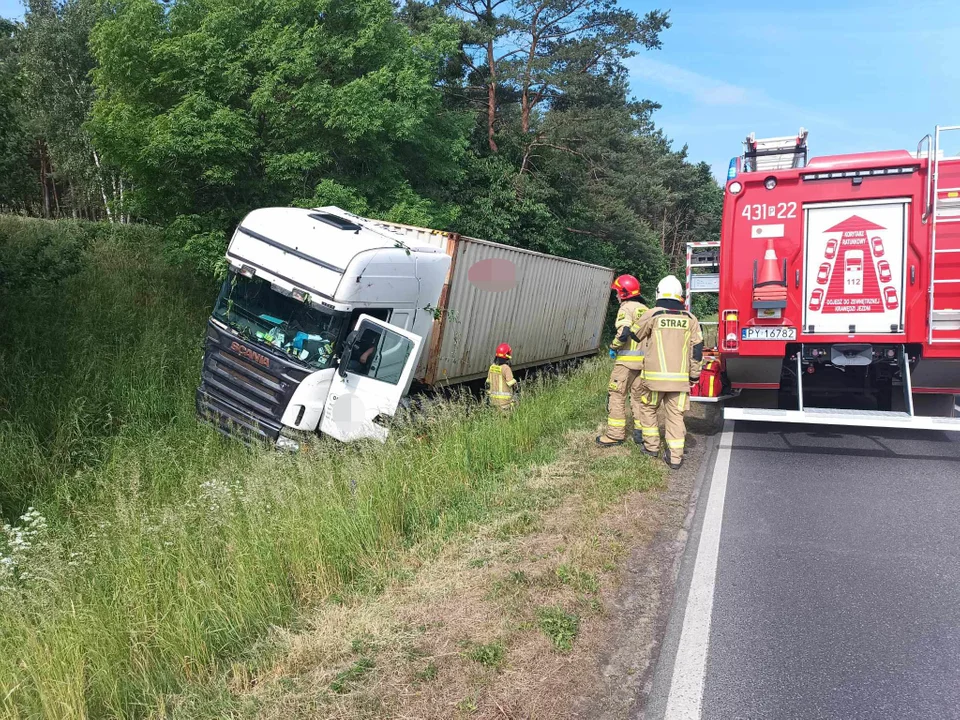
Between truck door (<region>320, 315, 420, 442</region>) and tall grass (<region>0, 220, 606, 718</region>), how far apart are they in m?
0.32

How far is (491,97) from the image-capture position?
22.1m

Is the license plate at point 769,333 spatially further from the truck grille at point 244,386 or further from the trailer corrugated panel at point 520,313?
the truck grille at point 244,386

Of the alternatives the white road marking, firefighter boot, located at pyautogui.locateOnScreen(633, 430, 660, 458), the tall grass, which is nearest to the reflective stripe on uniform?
firefighter boot, located at pyautogui.locateOnScreen(633, 430, 660, 458)

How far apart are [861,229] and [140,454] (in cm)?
846

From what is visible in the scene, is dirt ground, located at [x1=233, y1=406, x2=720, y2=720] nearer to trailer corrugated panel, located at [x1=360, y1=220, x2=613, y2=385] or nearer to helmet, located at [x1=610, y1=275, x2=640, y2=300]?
helmet, located at [x1=610, y1=275, x2=640, y2=300]

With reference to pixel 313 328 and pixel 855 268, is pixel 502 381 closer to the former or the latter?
pixel 313 328

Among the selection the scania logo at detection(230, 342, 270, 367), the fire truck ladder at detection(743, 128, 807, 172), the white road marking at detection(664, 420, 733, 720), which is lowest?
the white road marking at detection(664, 420, 733, 720)

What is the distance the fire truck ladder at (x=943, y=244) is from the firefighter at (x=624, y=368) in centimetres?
295

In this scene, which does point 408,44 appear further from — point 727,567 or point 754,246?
point 727,567

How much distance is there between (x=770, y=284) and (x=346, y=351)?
4.74 meters

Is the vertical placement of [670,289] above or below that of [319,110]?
below

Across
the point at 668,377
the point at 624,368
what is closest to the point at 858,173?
the point at 668,377

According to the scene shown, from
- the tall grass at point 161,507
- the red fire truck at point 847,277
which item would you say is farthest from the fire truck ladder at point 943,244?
the tall grass at point 161,507

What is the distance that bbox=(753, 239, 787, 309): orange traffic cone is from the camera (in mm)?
7512
